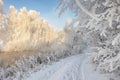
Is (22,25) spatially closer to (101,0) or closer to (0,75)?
(0,75)

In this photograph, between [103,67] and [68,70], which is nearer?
[103,67]

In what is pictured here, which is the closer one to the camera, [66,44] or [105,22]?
[105,22]

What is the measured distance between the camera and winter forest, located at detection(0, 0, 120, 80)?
A: 18.8ft

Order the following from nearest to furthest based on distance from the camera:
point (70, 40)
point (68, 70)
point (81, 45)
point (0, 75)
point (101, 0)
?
point (101, 0) → point (68, 70) → point (0, 75) → point (81, 45) → point (70, 40)

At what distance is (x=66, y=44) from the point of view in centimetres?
1694

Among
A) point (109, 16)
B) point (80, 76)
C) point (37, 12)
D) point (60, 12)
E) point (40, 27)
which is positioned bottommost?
point (80, 76)

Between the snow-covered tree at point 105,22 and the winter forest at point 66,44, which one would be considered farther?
the winter forest at point 66,44

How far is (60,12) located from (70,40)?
10705mm

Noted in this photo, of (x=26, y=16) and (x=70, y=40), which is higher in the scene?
(x=26, y=16)

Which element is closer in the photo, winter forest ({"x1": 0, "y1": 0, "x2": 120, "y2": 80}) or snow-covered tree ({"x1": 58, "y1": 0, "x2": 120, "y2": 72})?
snow-covered tree ({"x1": 58, "y1": 0, "x2": 120, "y2": 72})

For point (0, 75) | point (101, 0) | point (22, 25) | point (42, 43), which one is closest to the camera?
point (101, 0)

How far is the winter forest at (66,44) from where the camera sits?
18.8 feet

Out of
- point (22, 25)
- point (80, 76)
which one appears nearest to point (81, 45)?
point (80, 76)

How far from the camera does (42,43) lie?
2534 centimetres
